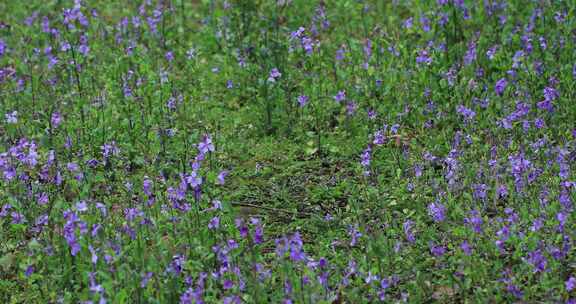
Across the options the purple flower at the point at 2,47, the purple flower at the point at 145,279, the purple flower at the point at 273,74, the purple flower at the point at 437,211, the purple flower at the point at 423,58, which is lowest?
the purple flower at the point at 145,279

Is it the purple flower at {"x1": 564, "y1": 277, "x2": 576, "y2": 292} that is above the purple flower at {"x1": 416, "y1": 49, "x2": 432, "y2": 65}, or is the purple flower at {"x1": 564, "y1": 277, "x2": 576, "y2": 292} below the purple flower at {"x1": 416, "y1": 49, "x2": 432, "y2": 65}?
below

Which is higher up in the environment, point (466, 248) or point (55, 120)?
point (55, 120)

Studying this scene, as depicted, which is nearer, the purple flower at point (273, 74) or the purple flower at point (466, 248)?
the purple flower at point (466, 248)

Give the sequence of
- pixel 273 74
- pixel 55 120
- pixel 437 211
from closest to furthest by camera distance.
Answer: pixel 437 211
pixel 55 120
pixel 273 74

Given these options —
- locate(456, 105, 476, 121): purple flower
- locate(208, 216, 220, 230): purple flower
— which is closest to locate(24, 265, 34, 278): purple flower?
locate(208, 216, 220, 230): purple flower

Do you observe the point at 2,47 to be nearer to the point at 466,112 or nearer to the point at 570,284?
the point at 466,112

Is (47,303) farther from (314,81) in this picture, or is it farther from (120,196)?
(314,81)

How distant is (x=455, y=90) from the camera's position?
5293mm

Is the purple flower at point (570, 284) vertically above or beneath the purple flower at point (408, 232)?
beneath

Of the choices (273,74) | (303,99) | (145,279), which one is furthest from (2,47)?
(145,279)

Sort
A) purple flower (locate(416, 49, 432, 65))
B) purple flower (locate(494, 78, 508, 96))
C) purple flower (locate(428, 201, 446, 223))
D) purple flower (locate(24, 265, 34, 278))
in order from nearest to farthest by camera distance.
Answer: purple flower (locate(24, 265, 34, 278)), purple flower (locate(428, 201, 446, 223)), purple flower (locate(494, 78, 508, 96)), purple flower (locate(416, 49, 432, 65))

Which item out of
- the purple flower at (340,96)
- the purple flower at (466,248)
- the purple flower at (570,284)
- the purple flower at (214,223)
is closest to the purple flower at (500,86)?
the purple flower at (340,96)

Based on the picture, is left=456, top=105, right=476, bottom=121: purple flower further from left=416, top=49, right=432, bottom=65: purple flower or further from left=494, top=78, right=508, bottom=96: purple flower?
left=416, top=49, right=432, bottom=65: purple flower

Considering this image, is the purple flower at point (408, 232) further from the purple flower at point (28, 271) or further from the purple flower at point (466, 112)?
the purple flower at point (28, 271)
